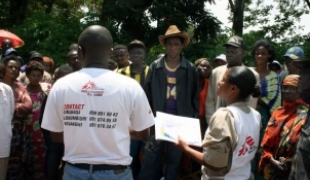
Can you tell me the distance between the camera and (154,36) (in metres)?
16.9

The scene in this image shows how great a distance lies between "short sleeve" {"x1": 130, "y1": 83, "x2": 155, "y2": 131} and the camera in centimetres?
329

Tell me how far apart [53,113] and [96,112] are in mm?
349

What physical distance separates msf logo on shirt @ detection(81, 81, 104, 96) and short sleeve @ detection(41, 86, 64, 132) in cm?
20

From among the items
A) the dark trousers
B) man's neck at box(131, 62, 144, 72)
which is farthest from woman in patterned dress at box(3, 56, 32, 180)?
man's neck at box(131, 62, 144, 72)

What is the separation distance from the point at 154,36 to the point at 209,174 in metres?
13.6

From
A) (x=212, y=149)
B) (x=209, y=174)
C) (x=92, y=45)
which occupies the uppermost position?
(x=92, y=45)

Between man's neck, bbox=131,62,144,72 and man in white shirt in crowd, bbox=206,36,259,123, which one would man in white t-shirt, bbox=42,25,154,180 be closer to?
man in white shirt in crowd, bbox=206,36,259,123

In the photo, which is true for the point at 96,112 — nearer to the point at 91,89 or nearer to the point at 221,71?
the point at 91,89

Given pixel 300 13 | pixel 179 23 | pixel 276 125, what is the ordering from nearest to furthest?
1. pixel 276 125
2. pixel 179 23
3. pixel 300 13

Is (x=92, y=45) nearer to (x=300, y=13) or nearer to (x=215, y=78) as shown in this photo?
(x=215, y=78)

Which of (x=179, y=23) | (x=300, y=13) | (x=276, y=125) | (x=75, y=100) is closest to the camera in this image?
(x=75, y=100)

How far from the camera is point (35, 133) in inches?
266

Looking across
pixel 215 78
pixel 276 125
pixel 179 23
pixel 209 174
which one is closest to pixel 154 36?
pixel 179 23

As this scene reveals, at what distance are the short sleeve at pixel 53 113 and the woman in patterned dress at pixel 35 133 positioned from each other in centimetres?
342
